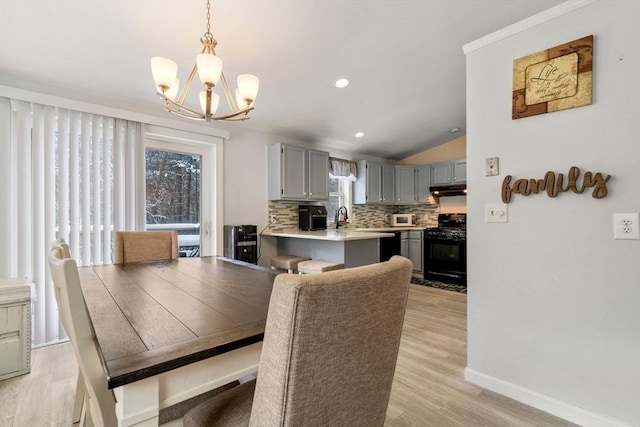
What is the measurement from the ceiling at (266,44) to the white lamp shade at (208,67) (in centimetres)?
62

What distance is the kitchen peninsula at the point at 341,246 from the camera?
3002 mm

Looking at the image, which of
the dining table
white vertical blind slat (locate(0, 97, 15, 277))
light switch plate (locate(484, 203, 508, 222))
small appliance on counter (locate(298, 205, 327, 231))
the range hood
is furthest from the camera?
the range hood

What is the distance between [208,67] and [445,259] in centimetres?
430

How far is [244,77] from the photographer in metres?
1.70

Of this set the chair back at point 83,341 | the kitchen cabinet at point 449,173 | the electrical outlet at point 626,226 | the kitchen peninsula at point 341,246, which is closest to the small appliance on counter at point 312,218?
the kitchen peninsula at point 341,246

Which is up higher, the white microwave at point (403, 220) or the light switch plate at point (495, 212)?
the light switch plate at point (495, 212)

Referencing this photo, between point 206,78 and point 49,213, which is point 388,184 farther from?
point 49,213

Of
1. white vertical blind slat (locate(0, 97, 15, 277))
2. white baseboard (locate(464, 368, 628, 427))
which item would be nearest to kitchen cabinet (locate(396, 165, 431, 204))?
white baseboard (locate(464, 368, 628, 427))

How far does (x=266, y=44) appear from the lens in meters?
2.26

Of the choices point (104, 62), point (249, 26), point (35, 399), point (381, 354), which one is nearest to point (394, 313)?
point (381, 354)

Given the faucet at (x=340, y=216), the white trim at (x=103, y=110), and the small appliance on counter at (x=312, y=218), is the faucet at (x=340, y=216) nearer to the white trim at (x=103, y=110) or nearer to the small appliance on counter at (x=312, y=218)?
the small appliance on counter at (x=312, y=218)

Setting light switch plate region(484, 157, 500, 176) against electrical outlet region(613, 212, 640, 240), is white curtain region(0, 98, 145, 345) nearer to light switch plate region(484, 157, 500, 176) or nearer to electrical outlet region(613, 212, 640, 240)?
light switch plate region(484, 157, 500, 176)

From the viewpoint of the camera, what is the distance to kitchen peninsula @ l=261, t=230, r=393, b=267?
3002mm

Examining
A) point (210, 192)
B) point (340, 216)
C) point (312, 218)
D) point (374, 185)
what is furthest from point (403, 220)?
point (210, 192)
